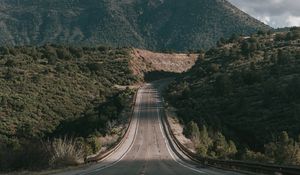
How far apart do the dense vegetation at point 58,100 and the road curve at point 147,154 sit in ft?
10.6

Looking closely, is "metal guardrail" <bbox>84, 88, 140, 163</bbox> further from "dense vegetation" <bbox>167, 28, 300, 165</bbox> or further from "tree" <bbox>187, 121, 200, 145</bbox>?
"dense vegetation" <bbox>167, 28, 300, 165</bbox>

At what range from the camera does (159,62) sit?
190375 mm

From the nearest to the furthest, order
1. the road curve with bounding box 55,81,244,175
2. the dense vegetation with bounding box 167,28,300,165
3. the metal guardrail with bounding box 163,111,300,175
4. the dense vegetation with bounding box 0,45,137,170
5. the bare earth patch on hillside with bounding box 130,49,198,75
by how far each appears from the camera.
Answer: the metal guardrail with bounding box 163,111,300,175, the road curve with bounding box 55,81,244,175, the dense vegetation with bounding box 0,45,137,170, the dense vegetation with bounding box 167,28,300,165, the bare earth patch on hillside with bounding box 130,49,198,75

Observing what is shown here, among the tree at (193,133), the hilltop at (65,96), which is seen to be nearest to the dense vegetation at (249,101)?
the tree at (193,133)

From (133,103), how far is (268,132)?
46759mm

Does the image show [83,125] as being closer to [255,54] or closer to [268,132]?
[268,132]

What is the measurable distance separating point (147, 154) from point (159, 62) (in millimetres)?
132428

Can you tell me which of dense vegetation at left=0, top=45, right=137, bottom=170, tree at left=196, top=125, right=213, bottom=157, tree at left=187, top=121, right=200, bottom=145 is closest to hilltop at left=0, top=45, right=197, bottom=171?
dense vegetation at left=0, top=45, right=137, bottom=170

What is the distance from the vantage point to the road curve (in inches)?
1292

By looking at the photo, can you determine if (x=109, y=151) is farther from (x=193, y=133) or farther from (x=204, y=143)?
(x=193, y=133)

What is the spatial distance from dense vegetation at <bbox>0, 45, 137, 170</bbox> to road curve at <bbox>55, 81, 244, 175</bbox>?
10.6 feet

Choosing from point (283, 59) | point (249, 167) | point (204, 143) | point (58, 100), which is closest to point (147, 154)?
point (204, 143)

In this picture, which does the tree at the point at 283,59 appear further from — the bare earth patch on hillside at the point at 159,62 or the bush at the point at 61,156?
the bush at the point at 61,156

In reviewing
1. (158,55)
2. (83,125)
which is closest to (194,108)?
(83,125)
